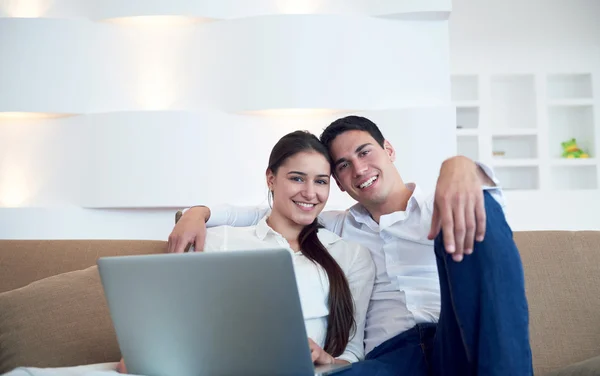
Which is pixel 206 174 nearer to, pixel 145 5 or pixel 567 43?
pixel 145 5

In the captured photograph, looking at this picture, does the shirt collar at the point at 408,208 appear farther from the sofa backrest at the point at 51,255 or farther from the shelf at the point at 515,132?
the shelf at the point at 515,132

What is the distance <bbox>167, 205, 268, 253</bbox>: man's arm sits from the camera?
73.3 inches

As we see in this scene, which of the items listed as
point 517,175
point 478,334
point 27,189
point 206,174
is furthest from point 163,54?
point 517,175

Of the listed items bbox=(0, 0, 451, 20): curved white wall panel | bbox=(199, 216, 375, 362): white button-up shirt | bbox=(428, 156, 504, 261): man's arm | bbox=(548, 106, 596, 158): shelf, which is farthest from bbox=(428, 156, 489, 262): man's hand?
bbox=(548, 106, 596, 158): shelf

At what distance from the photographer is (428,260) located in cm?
190

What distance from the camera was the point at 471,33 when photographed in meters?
5.91

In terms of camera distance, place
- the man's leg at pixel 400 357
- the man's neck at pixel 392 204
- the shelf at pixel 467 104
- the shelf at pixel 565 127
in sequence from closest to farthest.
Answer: the man's leg at pixel 400 357 < the man's neck at pixel 392 204 < the shelf at pixel 467 104 < the shelf at pixel 565 127

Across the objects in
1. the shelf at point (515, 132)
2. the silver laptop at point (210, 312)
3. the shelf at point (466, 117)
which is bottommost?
the silver laptop at point (210, 312)

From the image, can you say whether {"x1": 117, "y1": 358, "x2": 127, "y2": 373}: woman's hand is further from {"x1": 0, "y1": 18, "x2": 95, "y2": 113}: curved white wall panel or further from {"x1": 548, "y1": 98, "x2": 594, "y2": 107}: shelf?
{"x1": 548, "y1": 98, "x2": 594, "y2": 107}: shelf

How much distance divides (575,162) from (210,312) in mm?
5271

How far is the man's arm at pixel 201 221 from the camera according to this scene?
1.86 metres

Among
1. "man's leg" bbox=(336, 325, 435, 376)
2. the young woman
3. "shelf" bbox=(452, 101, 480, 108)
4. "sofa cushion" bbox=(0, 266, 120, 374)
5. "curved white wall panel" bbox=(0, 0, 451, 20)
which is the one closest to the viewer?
"man's leg" bbox=(336, 325, 435, 376)

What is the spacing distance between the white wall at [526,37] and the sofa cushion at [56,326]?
4.72m

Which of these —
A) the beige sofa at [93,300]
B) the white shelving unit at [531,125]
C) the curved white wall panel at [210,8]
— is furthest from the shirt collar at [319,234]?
the white shelving unit at [531,125]
